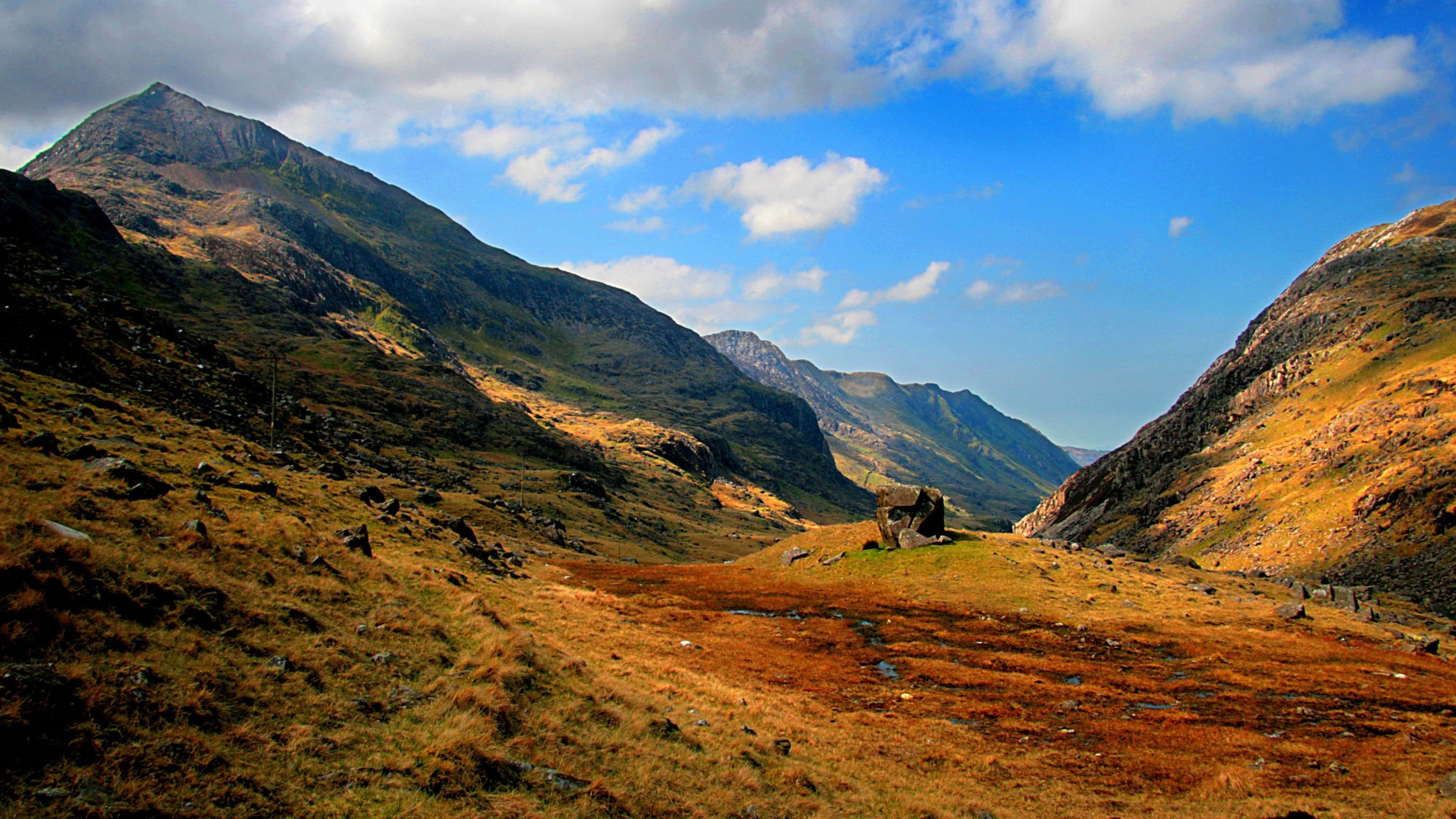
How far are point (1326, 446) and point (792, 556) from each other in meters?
91.8

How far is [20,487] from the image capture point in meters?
15.8

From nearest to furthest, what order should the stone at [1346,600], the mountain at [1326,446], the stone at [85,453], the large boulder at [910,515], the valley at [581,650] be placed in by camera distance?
the valley at [581,650], the stone at [85,453], the stone at [1346,600], the large boulder at [910,515], the mountain at [1326,446]

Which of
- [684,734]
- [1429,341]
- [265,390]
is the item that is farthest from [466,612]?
[1429,341]

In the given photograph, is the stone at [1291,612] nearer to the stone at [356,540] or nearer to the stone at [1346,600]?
the stone at [1346,600]

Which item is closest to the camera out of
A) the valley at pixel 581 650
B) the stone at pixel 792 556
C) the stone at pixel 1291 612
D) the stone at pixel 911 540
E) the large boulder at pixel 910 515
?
the valley at pixel 581 650

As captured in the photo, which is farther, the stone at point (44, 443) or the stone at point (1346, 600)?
the stone at point (1346, 600)

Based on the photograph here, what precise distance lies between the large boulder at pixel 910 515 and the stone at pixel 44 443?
50.2m

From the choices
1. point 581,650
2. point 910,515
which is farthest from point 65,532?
point 910,515

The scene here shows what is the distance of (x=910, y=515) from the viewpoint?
56.3 m

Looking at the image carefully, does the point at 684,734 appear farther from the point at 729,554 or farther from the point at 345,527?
the point at 729,554

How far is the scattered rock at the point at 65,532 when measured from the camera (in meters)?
13.2

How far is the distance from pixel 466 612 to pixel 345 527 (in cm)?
1323

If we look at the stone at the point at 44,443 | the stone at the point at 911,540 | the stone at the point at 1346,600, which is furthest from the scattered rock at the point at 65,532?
the stone at the point at 1346,600

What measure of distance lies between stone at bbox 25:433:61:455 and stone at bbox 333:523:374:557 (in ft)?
28.5
